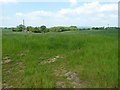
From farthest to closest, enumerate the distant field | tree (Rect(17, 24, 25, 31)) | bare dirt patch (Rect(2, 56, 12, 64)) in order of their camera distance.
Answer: tree (Rect(17, 24, 25, 31)), bare dirt patch (Rect(2, 56, 12, 64)), the distant field

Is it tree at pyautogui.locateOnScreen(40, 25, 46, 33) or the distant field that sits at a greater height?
tree at pyautogui.locateOnScreen(40, 25, 46, 33)

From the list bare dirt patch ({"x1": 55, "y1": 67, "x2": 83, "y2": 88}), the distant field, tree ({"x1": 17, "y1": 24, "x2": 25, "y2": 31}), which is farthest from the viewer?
tree ({"x1": 17, "y1": 24, "x2": 25, "y2": 31})

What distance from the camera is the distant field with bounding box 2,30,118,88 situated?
4.80m

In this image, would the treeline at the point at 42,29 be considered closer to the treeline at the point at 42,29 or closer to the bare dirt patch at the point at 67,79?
the treeline at the point at 42,29

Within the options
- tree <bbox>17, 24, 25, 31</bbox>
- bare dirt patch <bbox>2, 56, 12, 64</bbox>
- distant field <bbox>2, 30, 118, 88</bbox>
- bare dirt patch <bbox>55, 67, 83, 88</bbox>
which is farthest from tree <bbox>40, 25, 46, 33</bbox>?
bare dirt patch <bbox>55, 67, 83, 88</bbox>

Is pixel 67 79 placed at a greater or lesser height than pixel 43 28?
lesser

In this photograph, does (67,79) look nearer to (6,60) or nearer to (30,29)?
(6,60)

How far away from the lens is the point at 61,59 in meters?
5.93

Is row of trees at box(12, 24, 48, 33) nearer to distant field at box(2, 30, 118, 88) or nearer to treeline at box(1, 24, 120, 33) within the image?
treeline at box(1, 24, 120, 33)

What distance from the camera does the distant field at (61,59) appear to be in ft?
15.8

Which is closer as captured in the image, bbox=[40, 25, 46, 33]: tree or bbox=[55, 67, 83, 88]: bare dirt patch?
bbox=[55, 67, 83, 88]: bare dirt patch

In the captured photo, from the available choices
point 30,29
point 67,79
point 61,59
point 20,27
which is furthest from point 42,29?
point 67,79

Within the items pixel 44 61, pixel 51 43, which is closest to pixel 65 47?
pixel 51 43

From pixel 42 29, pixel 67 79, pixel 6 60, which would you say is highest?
pixel 42 29
